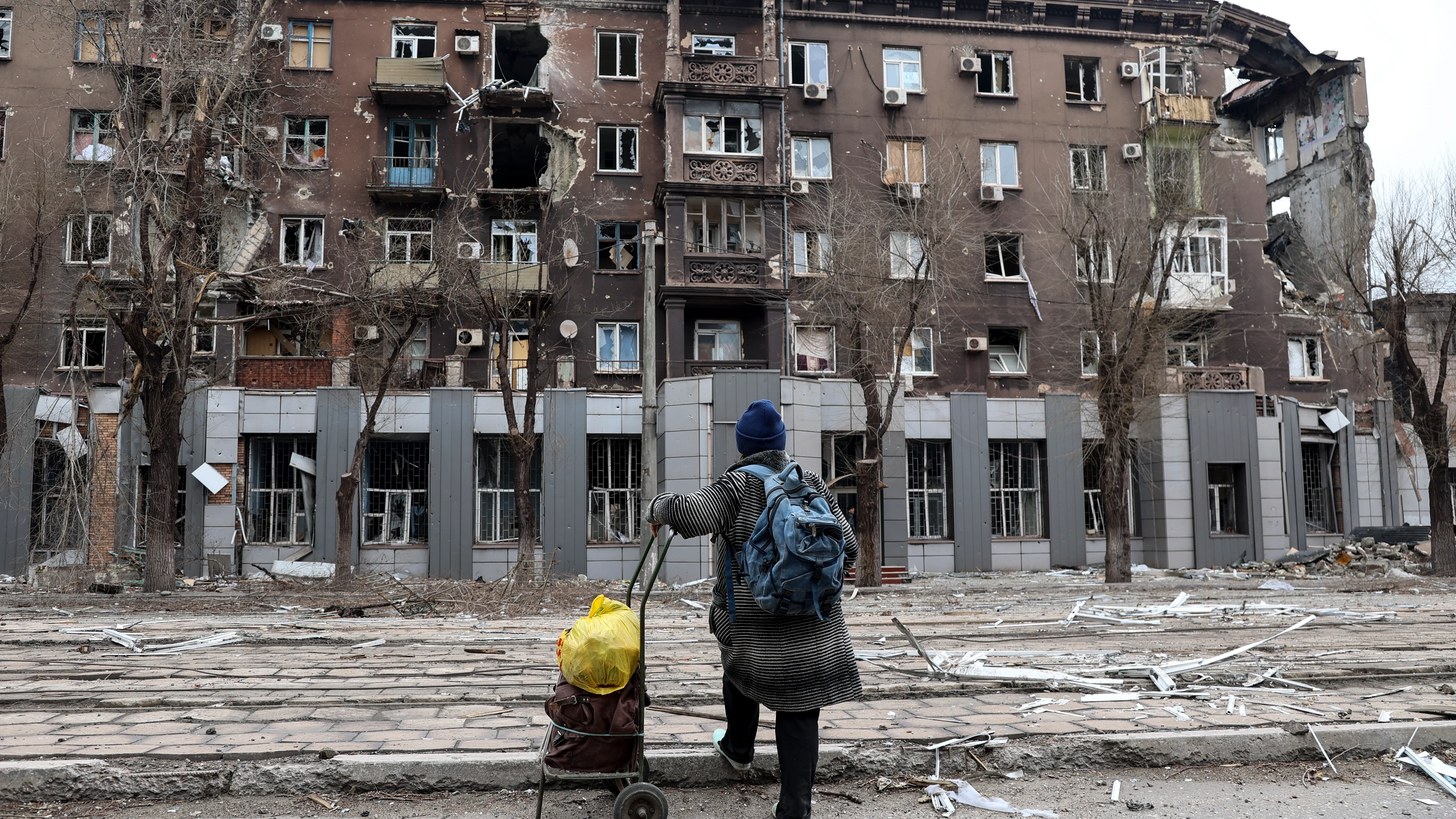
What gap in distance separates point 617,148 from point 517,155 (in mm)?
3057

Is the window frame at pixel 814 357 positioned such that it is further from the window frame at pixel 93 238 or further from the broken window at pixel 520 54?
the window frame at pixel 93 238

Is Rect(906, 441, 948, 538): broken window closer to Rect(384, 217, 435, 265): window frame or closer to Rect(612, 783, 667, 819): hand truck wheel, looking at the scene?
Rect(384, 217, 435, 265): window frame

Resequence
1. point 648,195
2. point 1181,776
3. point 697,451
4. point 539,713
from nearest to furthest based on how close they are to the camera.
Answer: point 1181,776, point 539,713, point 697,451, point 648,195

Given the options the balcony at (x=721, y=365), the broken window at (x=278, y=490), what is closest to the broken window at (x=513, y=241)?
the balcony at (x=721, y=365)

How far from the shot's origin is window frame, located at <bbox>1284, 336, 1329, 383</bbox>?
1222 inches

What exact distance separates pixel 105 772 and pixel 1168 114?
103 feet

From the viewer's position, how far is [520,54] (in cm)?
2919

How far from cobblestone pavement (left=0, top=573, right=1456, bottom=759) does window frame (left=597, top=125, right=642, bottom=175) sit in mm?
16587

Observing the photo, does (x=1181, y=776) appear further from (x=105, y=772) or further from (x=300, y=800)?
(x=105, y=772)

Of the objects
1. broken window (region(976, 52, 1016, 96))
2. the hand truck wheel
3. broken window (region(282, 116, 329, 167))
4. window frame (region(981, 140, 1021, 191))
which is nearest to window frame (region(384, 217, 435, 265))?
broken window (region(282, 116, 329, 167))

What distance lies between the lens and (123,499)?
24219 mm

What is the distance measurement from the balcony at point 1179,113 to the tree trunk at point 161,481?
88.2 feet

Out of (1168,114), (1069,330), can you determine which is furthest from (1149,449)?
(1168,114)

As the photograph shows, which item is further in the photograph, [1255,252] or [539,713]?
[1255,252]
